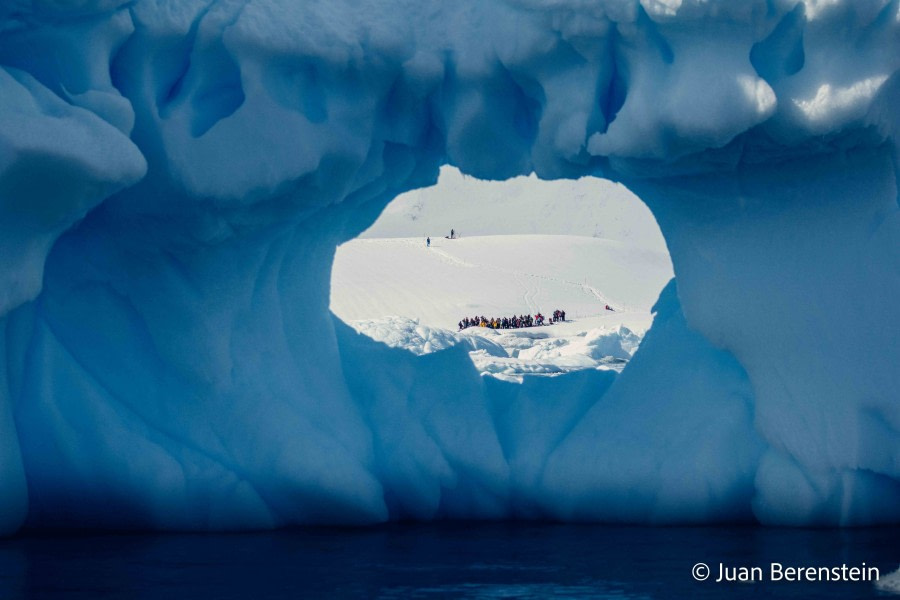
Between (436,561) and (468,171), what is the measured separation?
2.96m

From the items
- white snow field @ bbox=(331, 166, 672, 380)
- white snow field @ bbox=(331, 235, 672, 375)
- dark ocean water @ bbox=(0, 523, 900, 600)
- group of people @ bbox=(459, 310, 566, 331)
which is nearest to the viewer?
dark ocean water @ bbox=(0, 523, 900, 600)

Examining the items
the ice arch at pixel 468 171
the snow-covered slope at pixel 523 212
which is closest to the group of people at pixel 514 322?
the ice arch at pixel 468 171

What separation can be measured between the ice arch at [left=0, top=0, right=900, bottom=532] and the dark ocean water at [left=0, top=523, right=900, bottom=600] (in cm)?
36

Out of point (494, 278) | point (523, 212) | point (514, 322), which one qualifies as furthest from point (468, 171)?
point (523, 212)

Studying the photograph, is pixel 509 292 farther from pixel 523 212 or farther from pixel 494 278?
pixel 523 212

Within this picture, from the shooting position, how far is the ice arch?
864 centimetres

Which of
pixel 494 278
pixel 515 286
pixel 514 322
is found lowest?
pixel 514 322

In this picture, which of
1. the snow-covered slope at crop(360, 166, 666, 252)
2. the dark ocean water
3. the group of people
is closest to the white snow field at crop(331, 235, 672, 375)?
the group of people

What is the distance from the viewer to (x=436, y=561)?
26.6 ft

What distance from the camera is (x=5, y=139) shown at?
26.0ft

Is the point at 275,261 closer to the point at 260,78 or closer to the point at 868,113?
the point at 260,78

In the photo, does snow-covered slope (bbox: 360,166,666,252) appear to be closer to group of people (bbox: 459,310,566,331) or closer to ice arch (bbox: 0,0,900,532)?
group of people (bbox: 459,310,566,331)

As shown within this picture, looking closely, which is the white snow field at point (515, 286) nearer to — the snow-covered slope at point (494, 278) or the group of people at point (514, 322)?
the snow-covered slope at point (494, 278)

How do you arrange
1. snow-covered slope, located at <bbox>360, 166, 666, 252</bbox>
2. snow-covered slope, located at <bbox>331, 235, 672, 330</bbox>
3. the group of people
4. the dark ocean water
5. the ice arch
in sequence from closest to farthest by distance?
the dark ocean water, the ice arch, the group of people, snow-covered slope, located at <bbox>331, 235, 672, 330</bbox>, snow-covered slope, located at <bbox>360, 166, 666, 252</bbox>
